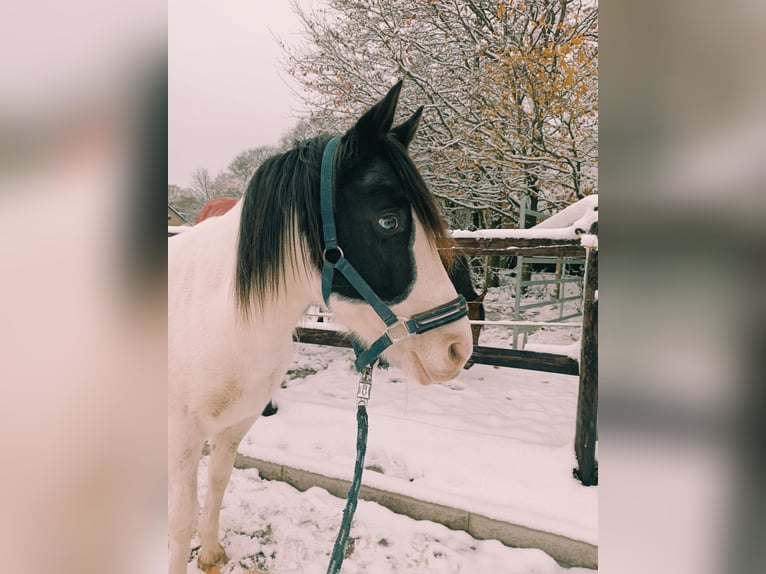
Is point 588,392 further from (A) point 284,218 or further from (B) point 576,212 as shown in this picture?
(A) point 284,218

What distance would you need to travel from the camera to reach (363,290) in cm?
95

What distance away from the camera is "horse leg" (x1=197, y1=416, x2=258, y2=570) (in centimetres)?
137

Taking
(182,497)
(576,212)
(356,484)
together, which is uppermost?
(576,212)

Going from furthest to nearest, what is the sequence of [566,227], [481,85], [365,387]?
1. [481,85]
2. [566,227]
3. [365,387]

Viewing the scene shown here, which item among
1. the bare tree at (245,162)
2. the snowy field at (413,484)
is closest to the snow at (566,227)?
the snowy field at (413,484)

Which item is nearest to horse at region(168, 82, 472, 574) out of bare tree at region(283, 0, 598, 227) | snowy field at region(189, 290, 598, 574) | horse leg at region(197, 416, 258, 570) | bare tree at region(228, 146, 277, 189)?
horse leg at region(197, 416, 258, 570)

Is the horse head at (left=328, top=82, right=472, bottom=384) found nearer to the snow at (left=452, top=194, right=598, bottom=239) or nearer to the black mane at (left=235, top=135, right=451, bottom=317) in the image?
the black mane at (left=235, top=135, right=451, bottom=317)

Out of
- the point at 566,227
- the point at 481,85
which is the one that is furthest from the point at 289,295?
the point at 481,85

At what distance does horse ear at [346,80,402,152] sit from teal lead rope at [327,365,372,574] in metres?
0.61

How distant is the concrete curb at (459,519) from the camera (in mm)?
1510

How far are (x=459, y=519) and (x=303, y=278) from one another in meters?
1.41
